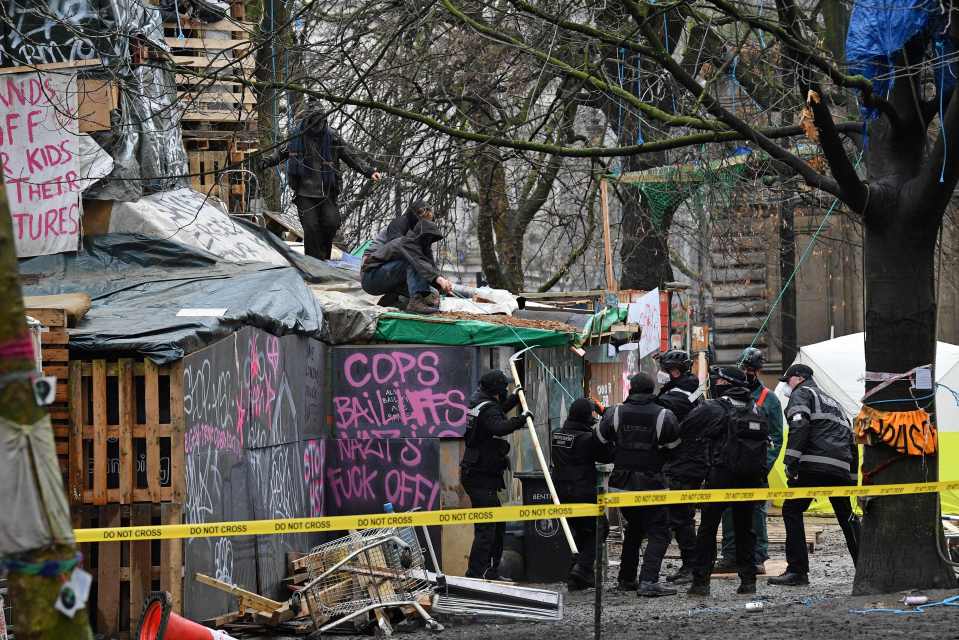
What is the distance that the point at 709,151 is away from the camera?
622 inches

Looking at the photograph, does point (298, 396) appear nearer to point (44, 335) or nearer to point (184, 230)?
point (184, 230)

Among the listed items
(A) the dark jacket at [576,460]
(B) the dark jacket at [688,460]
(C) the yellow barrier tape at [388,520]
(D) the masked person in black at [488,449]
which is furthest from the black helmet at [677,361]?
(C) the yellow barrier tape at [388,520]

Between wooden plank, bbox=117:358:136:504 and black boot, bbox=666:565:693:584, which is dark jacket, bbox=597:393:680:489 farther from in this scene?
wooden plank, bbox=117:358:136:504

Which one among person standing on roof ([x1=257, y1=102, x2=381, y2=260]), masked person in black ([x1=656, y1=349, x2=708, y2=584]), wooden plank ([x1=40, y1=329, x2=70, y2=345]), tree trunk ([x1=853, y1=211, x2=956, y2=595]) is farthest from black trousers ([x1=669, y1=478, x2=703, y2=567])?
wooden plank ([x1=40, y1=329, x2=70, y2=345])

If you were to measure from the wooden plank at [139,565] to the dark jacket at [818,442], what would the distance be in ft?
17.5

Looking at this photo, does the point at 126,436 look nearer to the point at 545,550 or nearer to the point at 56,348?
the point at 56,348

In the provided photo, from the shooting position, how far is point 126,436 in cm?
838

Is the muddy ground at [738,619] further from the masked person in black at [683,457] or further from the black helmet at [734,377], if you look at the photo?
the black helmet at [734,377]

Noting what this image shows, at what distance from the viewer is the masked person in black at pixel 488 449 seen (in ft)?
36.6

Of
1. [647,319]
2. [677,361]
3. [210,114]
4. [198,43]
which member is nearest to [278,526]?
[677,361]

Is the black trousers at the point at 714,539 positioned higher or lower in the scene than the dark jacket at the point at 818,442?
lower

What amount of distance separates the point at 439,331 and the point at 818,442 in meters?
3.51

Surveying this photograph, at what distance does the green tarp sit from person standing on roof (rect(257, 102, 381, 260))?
1807 millimetres

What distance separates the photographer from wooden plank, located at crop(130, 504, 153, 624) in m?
8.29
